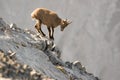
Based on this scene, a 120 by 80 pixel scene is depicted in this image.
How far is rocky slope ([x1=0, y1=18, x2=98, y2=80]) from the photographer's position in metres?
11.6

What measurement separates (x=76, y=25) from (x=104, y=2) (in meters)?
14.9

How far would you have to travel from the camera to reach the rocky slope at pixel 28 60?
11.6m

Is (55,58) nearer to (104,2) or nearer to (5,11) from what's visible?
Result: (104,2)

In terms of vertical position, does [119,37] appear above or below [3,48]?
above

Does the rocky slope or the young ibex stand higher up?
the young ibex

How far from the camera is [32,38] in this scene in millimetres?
24547

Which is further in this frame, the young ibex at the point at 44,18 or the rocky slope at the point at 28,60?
the young ibex at the point at 44,18

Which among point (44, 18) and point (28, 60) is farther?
point (44, 18)

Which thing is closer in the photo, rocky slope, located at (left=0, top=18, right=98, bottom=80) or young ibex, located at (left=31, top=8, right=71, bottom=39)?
rocky slope, located at (left=0, top=18, right=98, bottom=80)

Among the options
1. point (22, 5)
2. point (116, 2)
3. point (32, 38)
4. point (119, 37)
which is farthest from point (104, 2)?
point (32, 38)

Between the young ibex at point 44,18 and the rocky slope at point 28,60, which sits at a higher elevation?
the young ibex at point 44,18

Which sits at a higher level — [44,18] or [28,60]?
[44,18]

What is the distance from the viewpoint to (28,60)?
53.6ft

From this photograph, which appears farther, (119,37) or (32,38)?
(119,37)
